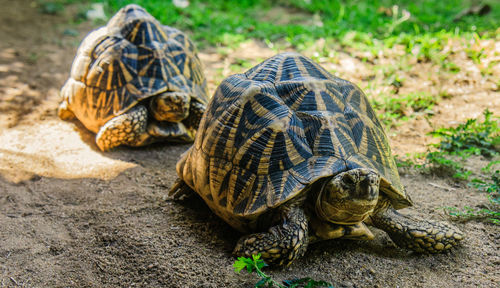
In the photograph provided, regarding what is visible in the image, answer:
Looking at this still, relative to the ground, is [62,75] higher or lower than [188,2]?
lower

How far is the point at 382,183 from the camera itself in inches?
92.7

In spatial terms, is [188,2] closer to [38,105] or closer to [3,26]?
[3,26]

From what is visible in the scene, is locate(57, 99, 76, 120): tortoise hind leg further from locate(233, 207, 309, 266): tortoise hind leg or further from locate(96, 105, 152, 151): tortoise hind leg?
locate(233, 207, 309, 266): tortoise hind leg

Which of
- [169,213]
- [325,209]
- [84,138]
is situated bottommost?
[84,138]

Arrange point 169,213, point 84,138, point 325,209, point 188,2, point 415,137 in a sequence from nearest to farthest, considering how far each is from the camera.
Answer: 1. point 325,209
2. point 169,213
3. point 415,137
4. point 84,138
5. point 188,2

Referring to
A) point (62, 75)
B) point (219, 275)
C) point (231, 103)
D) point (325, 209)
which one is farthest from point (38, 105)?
point (325, 209)

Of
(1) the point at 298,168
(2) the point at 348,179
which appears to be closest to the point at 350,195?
(2) the point at 348,179

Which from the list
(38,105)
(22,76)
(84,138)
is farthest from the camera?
(22,76)

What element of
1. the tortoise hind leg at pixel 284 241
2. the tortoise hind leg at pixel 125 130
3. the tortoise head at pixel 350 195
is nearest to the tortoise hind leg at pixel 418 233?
the tortoise head at pixel 350 195

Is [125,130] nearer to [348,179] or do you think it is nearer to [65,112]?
[65,112]

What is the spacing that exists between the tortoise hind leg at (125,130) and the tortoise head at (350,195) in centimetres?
246

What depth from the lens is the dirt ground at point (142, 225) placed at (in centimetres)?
228

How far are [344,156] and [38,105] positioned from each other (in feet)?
13.5

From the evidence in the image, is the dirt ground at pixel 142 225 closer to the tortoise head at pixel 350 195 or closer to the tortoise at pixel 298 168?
the tortoise at pixel 298 168
